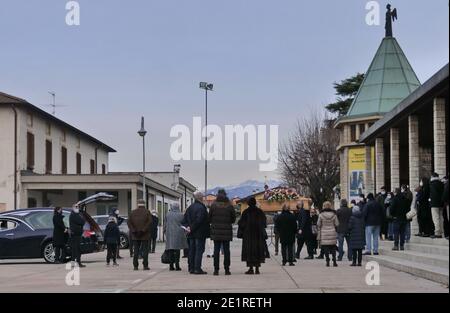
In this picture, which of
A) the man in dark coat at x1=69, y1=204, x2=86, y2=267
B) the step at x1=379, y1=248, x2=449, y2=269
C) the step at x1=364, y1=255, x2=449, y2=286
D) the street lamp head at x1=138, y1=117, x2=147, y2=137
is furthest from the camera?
the street lamp head at x1=138, y1=117, x2=147, y2=137

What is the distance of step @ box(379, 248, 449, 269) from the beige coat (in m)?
1.82

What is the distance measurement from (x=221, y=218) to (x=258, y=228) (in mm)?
946

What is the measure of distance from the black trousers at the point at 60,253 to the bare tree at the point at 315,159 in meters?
40.7

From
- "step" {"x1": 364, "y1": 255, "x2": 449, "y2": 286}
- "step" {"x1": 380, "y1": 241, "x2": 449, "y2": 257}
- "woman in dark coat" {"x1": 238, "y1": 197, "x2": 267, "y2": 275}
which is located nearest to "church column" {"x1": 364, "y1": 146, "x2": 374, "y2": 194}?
"step" {"x1": 380, "y1": 241, "x2": 449, "y2": 257}

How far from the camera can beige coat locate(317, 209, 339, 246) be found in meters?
19.4

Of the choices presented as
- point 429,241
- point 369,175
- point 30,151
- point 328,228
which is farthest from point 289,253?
point 30,151

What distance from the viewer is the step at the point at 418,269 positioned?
1381 centimetres

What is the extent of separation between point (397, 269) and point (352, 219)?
289 centimetres

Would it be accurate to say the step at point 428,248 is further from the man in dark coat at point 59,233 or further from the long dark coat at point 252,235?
the man in dark coat at point 59,233

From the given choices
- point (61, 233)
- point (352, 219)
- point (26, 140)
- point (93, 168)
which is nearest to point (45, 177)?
point (26, 140)

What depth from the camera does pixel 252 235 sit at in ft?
57.4

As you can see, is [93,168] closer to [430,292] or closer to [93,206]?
[93,206]

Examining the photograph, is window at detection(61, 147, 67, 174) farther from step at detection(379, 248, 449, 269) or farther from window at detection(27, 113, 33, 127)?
step at detection(379, 248, 449, 269)

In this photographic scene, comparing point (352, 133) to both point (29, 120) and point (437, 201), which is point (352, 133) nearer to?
point (29, 120)
